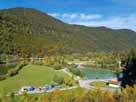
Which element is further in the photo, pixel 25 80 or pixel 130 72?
pixel 25 80

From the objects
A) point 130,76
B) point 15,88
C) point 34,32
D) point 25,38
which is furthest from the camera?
point 34,32

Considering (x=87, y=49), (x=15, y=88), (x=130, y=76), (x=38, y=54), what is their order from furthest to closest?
(x=87, y=49) → (x=38, y=54) → (x=15, y=88) → (x=130, y=76)

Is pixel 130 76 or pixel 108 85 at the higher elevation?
pixel 130 76

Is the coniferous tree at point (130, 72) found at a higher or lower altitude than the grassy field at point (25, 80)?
higher

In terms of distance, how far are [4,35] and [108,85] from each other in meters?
73.5

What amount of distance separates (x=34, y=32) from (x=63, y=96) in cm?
13339

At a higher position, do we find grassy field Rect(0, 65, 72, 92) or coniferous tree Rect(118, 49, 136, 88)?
coniferous tree Rect(118, 49, 136, 88)

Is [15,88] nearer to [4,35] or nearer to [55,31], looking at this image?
[4,35]

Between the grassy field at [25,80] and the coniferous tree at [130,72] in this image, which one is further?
the grassy field at [25,80]

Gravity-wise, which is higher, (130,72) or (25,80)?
(130,72)

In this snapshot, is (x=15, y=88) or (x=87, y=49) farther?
(x=87, y=49)

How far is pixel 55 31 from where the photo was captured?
627 ft

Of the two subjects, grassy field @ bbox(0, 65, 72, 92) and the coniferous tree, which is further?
grassy field @ bbox(0, 65, 72, 92)

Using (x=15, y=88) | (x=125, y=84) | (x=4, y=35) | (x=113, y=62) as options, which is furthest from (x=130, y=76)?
(x=4, y=35)
